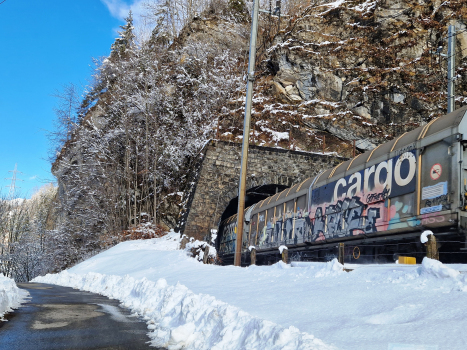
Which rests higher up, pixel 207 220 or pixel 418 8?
pixel 418 8

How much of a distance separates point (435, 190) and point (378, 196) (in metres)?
1.97

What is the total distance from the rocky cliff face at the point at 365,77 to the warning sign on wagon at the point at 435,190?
1823 cm

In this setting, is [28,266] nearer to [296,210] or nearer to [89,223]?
[89,223]

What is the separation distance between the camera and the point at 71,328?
7242mm

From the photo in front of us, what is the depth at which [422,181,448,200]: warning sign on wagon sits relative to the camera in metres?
9.39

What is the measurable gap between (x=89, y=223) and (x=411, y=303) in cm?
3028

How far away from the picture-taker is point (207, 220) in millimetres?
24188

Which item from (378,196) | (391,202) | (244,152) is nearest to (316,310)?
(391,202)

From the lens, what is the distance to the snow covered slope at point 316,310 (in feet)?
13.8

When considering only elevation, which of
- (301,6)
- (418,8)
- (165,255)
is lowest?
(165,255)

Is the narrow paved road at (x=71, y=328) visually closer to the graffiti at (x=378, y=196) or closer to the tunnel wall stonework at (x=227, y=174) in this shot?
the graffiti at (x=378, y=196)

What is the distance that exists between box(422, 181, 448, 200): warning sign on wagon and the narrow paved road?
6715 mm

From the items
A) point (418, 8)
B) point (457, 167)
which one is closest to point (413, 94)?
point (418, 8)

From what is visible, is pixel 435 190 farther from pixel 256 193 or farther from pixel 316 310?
pixel 256 193
